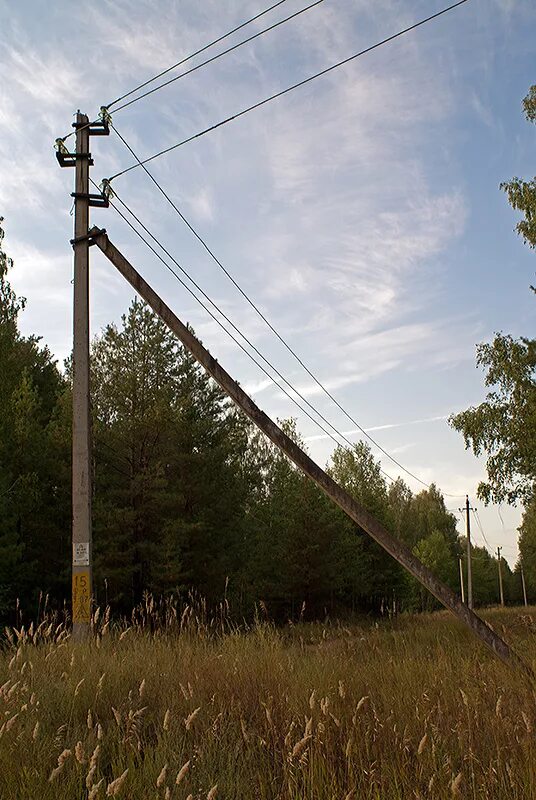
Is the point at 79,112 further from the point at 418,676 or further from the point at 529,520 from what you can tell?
the point at 529,520

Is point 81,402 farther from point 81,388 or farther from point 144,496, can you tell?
point 144,496

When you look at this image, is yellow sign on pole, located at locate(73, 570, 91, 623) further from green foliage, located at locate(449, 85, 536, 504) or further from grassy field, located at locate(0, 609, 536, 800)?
green foliage, located at locate(449, 85, 536, 504)

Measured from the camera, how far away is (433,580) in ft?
21.8

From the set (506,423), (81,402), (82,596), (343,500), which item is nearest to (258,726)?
(343,500)

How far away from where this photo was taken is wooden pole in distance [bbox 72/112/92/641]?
8.35 m

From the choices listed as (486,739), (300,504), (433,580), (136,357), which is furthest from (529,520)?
(486,739)

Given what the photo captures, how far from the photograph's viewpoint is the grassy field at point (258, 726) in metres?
3.12

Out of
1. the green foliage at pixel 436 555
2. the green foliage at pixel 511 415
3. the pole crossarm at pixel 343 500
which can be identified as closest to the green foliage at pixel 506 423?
the green foliage at pixel 511 415

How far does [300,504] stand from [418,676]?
27.9 metres

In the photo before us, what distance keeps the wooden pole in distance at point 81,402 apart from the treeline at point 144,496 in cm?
953

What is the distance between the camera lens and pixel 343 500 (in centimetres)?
676

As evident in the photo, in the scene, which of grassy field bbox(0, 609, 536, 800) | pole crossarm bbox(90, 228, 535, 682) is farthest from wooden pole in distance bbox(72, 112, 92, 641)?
grassy field bbox(0, 609, 536, 800)

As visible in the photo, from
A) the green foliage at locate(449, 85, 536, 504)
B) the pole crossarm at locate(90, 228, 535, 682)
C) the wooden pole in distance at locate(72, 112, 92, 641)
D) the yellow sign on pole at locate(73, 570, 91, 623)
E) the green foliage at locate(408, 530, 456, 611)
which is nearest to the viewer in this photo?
the pole crossarm at locate(90, 228, 535, 682)

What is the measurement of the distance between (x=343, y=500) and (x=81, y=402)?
4017 mm
